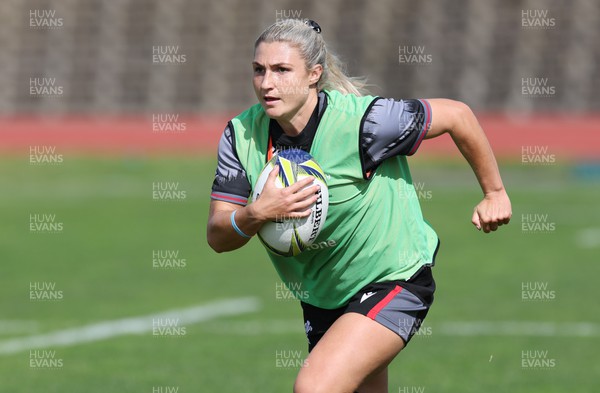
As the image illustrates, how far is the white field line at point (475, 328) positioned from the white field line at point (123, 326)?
49 cm

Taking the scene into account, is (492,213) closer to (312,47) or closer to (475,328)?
(312,47)

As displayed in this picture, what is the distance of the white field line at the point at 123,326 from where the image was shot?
30.1ft

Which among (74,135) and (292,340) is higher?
(292,340)

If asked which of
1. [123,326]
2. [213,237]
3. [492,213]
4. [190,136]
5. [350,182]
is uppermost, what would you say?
[350,182]

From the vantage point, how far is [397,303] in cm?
504

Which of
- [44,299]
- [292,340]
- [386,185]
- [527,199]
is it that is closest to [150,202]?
[527,199]

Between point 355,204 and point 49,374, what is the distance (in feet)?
12.3

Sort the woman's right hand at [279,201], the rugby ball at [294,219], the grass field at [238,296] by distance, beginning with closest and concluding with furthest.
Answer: the woman's right hand at [279,201] < the rugby ball at [294,219] < the grass field at [238,296]

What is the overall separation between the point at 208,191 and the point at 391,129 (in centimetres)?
1686

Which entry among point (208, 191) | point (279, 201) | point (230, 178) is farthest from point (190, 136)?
point (279, 201)

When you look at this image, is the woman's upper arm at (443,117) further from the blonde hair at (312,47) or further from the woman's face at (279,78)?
the woman's face at (279,78)

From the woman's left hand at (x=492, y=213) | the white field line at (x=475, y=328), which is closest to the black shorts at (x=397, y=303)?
the woman's left hand at (x=492, y=213)

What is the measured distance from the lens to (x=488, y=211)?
5152 millimetres

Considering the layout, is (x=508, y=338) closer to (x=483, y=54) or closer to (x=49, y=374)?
(x=49, y=374)
